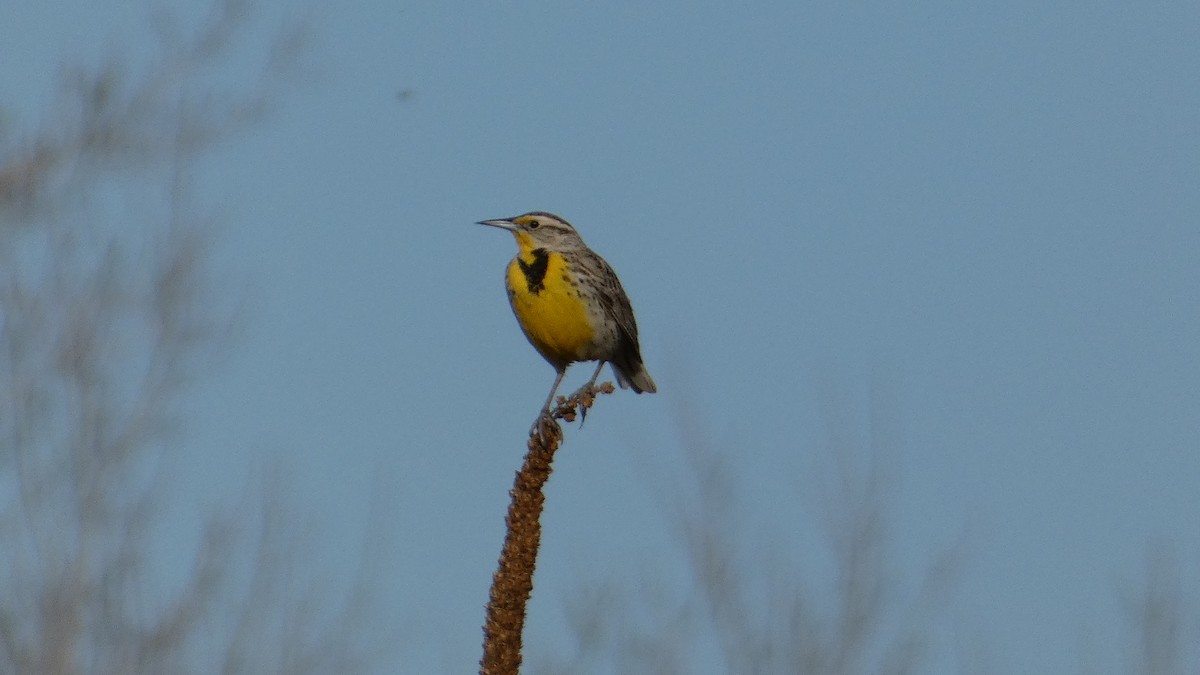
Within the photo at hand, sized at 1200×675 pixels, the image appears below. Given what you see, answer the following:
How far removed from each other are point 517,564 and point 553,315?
2.78 metres

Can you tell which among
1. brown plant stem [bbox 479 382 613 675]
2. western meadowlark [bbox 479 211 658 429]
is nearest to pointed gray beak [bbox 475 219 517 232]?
western meadowlark [bbox 479 211 658 429]

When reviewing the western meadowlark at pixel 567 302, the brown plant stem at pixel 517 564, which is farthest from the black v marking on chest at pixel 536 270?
the brown plant stem at pixel 517 564

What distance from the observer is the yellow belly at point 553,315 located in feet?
20.1

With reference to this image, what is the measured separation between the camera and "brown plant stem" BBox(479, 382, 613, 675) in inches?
129

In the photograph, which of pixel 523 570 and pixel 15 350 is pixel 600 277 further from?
pixel 15 350

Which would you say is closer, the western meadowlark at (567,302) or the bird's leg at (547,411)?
the bird's leg at (547,411)

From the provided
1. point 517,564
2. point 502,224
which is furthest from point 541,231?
point 517,564

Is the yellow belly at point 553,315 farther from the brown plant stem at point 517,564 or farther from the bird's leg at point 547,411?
the brown plant stem at point 517,564

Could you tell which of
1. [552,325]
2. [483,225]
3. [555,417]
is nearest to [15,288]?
[483,225]

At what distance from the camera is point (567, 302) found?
619 cm

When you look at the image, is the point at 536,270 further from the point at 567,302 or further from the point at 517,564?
the point at 517,564

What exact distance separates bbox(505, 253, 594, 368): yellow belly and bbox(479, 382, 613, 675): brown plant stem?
7.90 feet

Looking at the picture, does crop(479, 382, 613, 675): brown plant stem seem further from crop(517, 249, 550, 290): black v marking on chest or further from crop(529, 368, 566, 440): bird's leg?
crop(517, 249, 550, 290): black v marking on chest

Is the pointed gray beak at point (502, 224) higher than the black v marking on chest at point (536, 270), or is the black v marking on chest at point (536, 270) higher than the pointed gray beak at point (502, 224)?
the pointed gray beak at point (502, 224)
